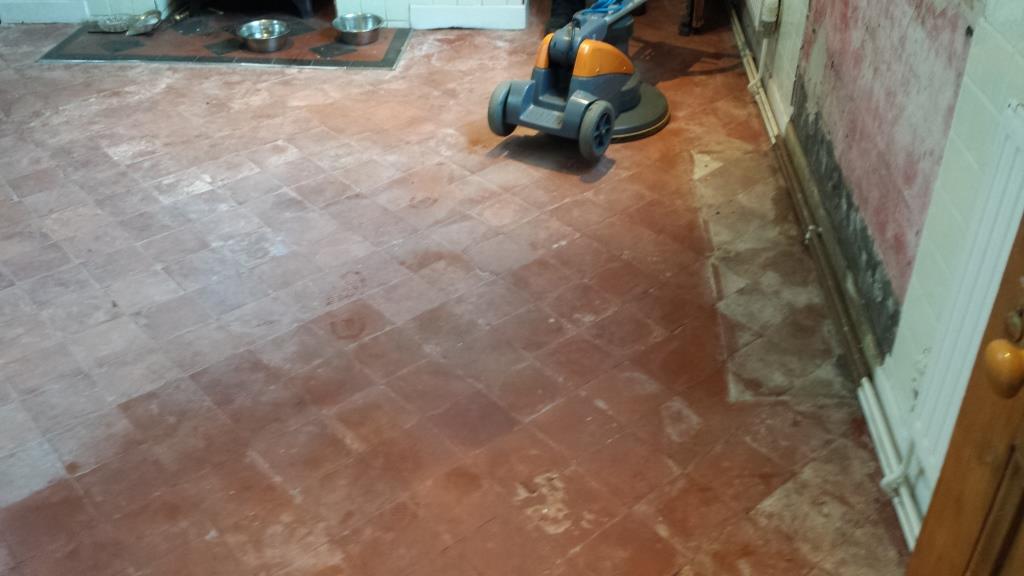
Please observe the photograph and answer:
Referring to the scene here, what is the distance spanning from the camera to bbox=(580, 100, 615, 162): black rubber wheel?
128 inches

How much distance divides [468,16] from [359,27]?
0.59 m

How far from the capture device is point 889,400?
2115 millimetres

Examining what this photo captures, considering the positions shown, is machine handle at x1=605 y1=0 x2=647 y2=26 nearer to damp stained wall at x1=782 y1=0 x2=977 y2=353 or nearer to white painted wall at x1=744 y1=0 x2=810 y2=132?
white painted wall at x1=744 y1=0 x2=810 y2=132

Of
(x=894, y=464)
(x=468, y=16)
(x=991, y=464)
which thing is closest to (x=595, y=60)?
(x=468, y=16)

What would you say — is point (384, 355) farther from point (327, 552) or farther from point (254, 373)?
point (327, 552)

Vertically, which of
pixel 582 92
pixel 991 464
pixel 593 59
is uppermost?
pixel 991 464

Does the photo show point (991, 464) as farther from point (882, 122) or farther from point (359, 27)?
point (359, 27)

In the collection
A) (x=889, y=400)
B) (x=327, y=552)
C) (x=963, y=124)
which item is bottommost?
(x=327, y=552)

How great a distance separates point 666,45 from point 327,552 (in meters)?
3.42

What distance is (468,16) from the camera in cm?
477

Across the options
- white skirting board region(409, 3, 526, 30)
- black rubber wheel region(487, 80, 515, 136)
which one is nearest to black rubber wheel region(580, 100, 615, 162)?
black rubber wheel region(487, 80, 515, 136)

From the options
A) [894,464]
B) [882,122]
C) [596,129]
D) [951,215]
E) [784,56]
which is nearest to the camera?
[951,215]

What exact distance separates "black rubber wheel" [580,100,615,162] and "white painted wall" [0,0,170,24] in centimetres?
289

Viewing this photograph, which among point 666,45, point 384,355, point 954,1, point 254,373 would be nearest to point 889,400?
point 954,1
